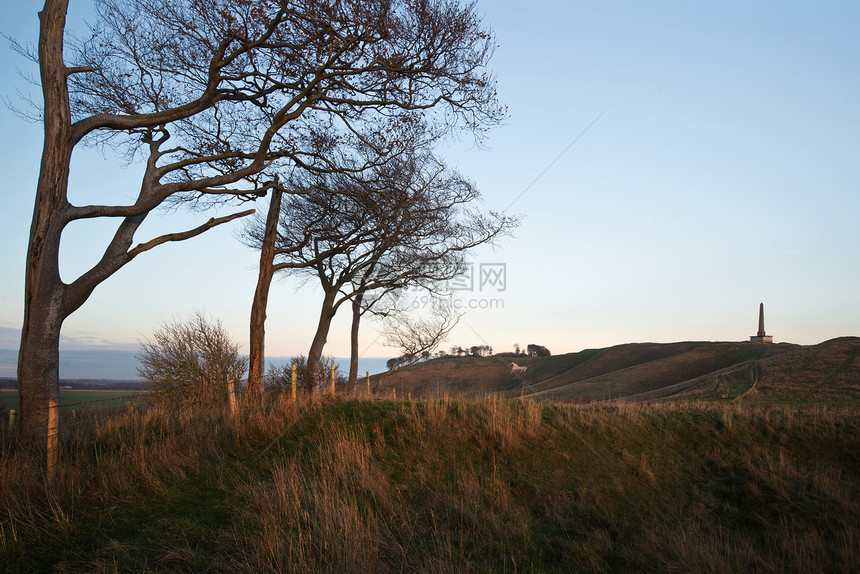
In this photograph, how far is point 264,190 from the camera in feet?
46.3

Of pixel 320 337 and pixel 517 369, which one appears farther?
pixel 517 369

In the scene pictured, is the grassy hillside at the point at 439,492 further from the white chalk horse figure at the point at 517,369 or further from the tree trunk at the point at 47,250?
the white chalk horse figure at the point at 517,369

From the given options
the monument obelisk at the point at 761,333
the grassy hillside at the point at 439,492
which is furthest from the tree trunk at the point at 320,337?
the monument obelisk at the point at 761,333

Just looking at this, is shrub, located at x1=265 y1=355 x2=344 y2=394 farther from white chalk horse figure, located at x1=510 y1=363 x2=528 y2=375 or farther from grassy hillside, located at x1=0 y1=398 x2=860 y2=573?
white chalk horse figure, located at x1=510 y1=363 x2=528 y2=375

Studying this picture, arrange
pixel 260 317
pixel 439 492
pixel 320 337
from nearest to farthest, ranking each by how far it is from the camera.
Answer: pixel 439 492 < pixel 260 317 < pixel 320 337

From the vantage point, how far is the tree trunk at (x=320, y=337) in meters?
20.9

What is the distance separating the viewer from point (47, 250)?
29.6ft

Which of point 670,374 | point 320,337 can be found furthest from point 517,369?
point 320,337

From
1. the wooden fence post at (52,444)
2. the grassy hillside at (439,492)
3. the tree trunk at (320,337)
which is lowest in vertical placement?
the grassy hillside at (439,492)

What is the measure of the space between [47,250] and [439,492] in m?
7.81

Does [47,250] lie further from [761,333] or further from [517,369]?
[761,333]

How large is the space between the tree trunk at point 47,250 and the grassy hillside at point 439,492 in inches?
37.4

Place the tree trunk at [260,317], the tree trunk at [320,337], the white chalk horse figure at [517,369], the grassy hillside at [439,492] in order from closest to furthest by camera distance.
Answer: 1. the grassy hillside at [439,492]
2. the tree trunk at [260,317]
3. the tree trunk at [320,337]
4. the white chalk horse figure at [517,369]

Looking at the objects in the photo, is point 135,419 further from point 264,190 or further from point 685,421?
point 685,421
